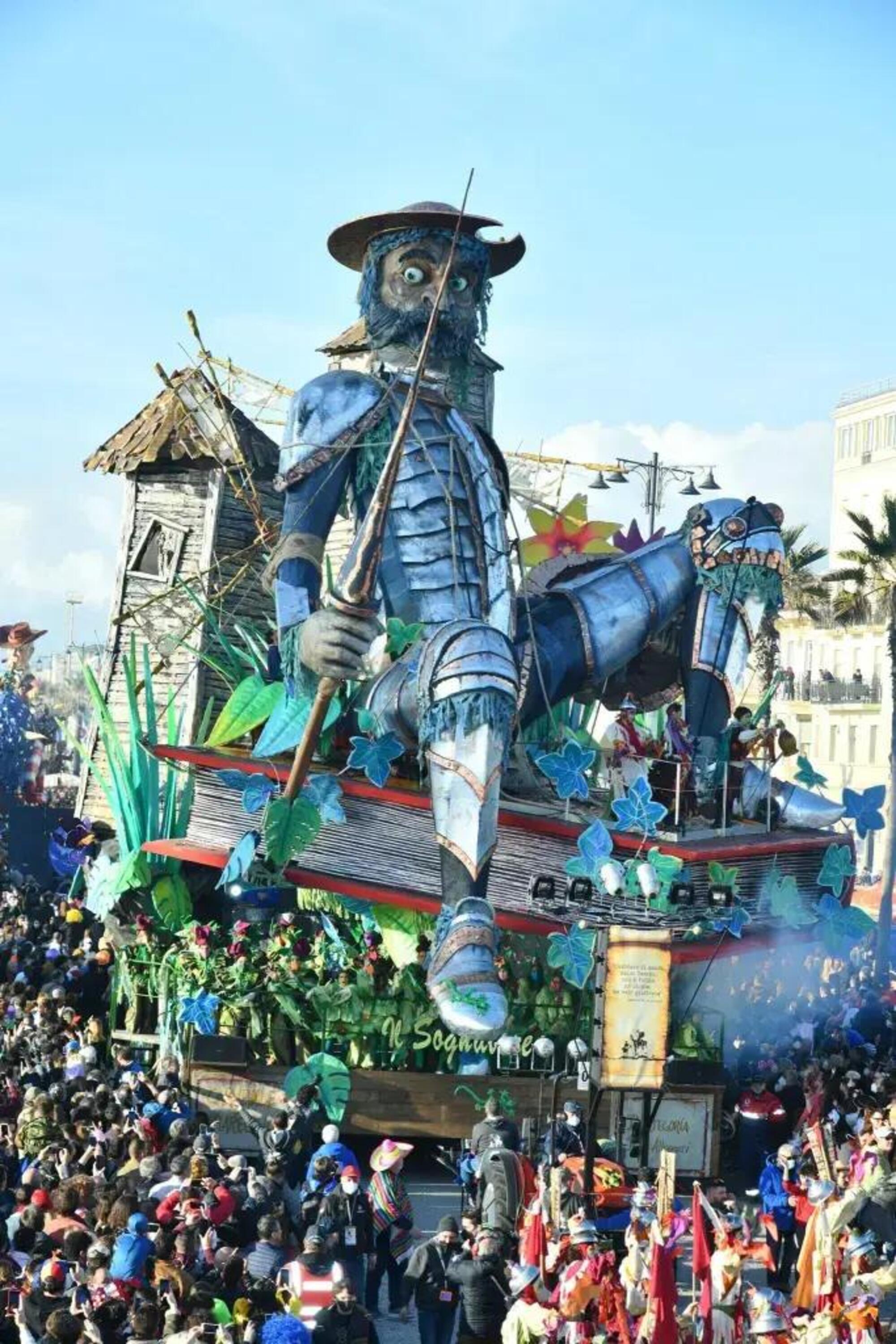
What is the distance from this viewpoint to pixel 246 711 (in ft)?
65.0

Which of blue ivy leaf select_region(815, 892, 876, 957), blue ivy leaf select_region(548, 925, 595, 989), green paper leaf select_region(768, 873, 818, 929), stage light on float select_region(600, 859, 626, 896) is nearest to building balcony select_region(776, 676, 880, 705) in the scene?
blue ivy leaf select_region(815, 892, 876, 957)

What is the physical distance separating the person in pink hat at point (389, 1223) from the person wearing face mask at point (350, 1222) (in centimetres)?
15

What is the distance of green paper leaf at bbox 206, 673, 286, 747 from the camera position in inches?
778

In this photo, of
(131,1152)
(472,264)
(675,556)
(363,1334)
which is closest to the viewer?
(363,1334)

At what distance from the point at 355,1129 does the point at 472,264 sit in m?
7.01

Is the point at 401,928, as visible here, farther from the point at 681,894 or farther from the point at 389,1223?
the point at 389,1223

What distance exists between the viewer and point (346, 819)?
62.3 feet

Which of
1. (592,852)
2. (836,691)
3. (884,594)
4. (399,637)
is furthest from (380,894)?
(836,691)

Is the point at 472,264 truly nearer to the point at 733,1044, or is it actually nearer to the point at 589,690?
the point at 589,690

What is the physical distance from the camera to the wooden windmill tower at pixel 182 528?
101 feet

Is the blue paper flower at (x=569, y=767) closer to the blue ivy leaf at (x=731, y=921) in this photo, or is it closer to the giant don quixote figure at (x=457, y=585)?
the giant don quixote figure at (x=457, y=585)

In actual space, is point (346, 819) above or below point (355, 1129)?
above

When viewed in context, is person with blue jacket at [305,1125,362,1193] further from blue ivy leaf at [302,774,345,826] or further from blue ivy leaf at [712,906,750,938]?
blue ivy leaf at [712,906,750,938]

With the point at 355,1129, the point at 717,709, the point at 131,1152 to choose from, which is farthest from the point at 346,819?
the point at 131,1152
